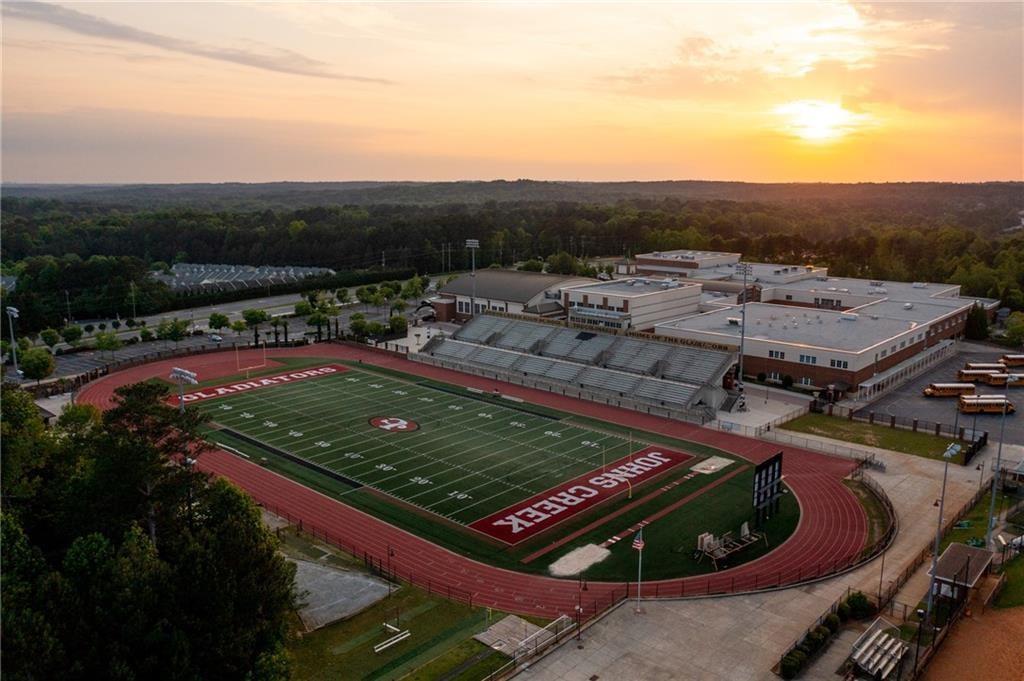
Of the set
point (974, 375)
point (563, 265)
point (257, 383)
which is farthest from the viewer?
point (563, 265)

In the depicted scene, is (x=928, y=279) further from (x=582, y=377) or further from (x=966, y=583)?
(x=966, y=583)

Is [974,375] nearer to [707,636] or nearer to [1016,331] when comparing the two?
[1016,331]

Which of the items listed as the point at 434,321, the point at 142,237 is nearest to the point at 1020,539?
the point at 434,321

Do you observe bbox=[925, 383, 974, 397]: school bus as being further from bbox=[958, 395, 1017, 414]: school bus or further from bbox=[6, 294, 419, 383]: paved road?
bbox=[6, 294, 419, 383]: paved road

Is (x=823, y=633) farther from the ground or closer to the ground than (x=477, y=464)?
farther from the ground

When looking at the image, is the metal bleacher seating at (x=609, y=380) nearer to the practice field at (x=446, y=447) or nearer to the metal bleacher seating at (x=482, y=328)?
the practice field at (x=446, y=447)

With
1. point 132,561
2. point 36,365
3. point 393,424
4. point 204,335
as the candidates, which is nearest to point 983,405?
point 393,424

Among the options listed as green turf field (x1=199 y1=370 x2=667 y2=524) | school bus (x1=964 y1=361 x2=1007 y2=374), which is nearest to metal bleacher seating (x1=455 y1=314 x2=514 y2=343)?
green turf field (x1=199 y1=370 x2=667 y2=524)
